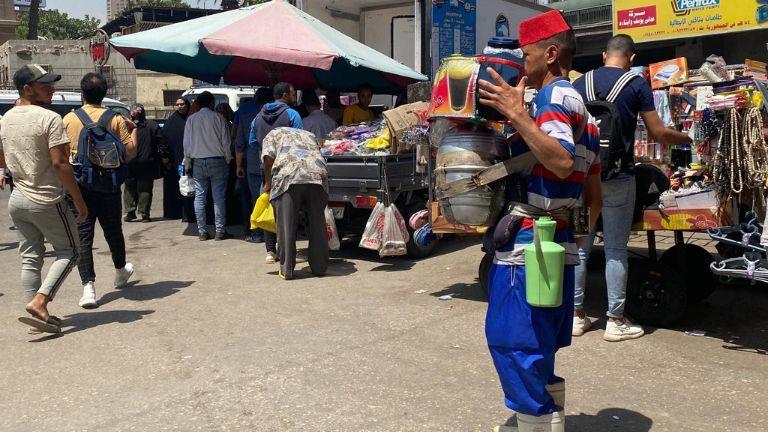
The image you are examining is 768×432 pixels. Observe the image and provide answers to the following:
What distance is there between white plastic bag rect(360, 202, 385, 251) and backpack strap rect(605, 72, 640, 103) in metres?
3.17

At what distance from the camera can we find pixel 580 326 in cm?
541

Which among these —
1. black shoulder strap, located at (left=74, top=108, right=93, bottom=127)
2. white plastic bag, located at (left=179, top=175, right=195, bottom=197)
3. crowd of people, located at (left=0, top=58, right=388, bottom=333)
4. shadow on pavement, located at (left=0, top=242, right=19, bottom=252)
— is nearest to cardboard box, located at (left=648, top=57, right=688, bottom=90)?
crowd of people, located at (left=0, top=58, right=388, bottom=333)

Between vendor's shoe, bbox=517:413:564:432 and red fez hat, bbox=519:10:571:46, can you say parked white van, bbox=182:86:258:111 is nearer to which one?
red fez hat, bbox=519:10:571:46

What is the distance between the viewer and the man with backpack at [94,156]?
6379 mm

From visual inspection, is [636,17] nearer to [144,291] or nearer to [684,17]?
[684,17]

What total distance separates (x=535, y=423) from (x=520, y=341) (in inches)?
13.3

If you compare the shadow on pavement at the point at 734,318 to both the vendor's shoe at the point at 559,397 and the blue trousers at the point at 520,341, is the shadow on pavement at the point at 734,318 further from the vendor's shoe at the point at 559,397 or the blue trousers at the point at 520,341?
the blue trousers at the point at 520,341

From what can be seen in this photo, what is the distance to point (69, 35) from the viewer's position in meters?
70.0

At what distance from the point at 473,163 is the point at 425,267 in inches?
192

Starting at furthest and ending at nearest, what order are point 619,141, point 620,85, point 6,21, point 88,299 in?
1. point 6,21
2. point 88,299
3. point 620,85
4. point 619,141

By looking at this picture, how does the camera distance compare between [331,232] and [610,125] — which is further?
[331,232]

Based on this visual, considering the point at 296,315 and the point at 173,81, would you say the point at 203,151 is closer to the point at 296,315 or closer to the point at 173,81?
the point at 296,315

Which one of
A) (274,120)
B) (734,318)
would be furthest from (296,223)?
(734,318)

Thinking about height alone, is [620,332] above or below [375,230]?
below
